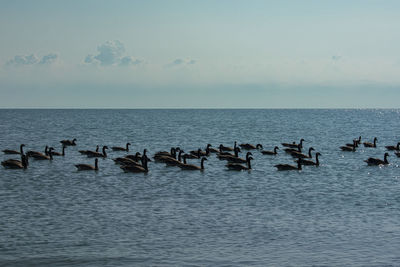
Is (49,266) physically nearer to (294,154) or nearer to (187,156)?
(187,156)

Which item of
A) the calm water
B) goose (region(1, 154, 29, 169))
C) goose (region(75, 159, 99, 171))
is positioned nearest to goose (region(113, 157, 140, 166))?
goose (region(75, 159, 99, 171))

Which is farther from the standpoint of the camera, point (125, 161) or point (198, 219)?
point (125, 161)

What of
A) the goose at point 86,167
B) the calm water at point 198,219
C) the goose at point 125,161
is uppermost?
the goose at point 125,161

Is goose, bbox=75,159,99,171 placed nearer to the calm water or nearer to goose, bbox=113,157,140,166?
the calm water

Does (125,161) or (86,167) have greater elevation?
(125,161)

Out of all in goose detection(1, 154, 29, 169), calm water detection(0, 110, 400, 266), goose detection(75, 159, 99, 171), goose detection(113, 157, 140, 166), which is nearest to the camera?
calm water detection(0, 110, 400, 266)

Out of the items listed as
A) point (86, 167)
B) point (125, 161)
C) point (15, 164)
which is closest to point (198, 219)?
point (86, 167)

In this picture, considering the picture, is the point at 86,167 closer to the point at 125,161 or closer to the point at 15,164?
the point at 125,161

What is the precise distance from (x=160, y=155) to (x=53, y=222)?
24.3 metres

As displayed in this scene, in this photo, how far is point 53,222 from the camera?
74.2 feet

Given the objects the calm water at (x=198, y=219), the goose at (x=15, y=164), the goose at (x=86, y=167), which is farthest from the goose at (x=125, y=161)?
the goose at (x=15, y=164)

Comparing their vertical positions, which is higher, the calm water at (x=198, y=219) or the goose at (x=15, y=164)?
the goose at (x=15, y=164)

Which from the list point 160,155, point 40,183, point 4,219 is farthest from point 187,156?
point 4,219

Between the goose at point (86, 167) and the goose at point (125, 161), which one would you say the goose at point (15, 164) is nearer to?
the goose at point (86, 167)
